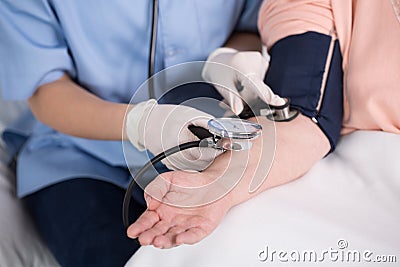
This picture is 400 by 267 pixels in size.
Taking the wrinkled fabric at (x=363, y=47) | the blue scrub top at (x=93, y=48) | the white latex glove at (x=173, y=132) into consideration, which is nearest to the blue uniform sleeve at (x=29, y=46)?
the blue scrub top at (x=93, y=48)

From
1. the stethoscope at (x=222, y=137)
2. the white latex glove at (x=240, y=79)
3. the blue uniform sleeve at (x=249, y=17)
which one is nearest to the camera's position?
the stethoscope at (x=222, y=137)

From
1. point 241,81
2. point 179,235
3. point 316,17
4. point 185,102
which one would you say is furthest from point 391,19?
point 179,235

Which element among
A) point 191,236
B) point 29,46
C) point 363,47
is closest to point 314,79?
point 363,47

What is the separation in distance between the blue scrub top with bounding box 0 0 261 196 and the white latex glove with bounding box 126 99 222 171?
0.85ft

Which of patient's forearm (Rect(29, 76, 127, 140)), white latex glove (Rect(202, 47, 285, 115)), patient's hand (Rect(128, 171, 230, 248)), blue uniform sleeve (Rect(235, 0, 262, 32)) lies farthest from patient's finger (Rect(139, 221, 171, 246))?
blue uniform sleeve (Rect(235, 0, 262, 32))

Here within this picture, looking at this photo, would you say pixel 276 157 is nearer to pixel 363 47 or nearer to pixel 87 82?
pixel 363 47

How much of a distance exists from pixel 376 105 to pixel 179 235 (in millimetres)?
381

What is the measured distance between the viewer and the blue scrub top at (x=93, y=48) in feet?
3.36

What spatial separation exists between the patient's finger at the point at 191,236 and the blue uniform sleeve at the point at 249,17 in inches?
22.3

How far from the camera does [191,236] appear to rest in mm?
724

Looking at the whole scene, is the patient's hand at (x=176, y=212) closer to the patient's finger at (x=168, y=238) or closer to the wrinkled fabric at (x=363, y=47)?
the patient's finger at (x=168, y=238)

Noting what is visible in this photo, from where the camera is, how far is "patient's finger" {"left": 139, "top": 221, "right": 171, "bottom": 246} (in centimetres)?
71

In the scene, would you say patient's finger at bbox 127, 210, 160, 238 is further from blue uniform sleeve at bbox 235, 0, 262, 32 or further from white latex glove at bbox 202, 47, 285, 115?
blue uniform sleeve at bbox 235, 0, 262, 32

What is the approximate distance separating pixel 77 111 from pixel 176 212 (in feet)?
1.24
